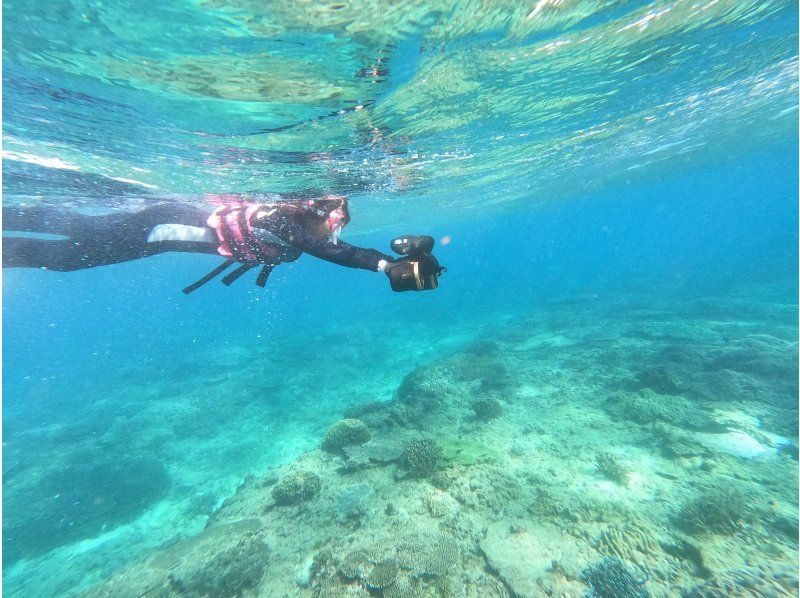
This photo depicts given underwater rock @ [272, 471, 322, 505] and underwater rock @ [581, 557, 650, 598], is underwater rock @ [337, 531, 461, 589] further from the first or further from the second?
underwater rock @ [272, 471, 322, 505]

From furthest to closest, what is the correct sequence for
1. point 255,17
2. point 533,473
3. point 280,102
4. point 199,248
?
point 533,473, point 280,102, point 199,248, point 255,17

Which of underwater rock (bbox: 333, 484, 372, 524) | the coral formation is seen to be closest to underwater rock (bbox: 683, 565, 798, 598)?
the coral formation

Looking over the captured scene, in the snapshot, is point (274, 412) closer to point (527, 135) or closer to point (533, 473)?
point (533, 473)

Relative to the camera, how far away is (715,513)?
6.32m

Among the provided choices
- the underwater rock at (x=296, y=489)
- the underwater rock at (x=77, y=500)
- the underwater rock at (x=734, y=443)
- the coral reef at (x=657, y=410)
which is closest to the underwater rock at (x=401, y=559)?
the underwater rock at (x=296, y=489)

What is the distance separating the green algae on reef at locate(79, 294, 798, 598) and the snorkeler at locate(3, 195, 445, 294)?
18.6ft

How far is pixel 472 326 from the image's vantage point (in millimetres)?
29828

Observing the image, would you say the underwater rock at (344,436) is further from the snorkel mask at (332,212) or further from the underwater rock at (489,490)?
the snorkel mask at (332,212)

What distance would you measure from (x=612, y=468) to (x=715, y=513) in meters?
1.90


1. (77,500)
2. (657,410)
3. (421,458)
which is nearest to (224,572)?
(421,458)

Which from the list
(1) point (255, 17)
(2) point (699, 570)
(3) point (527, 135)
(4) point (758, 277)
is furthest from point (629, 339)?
(4) point (758, 277)

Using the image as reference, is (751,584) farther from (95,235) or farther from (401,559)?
(95,235)

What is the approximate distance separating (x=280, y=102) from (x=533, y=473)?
11.1 m

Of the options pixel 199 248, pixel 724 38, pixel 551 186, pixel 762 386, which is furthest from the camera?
pixel 551 186
